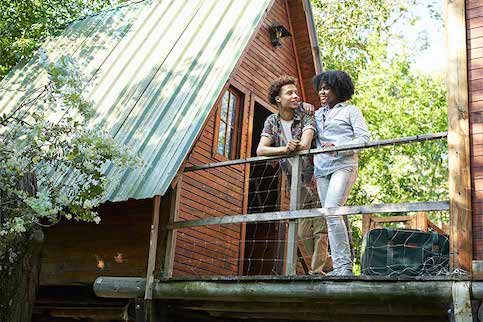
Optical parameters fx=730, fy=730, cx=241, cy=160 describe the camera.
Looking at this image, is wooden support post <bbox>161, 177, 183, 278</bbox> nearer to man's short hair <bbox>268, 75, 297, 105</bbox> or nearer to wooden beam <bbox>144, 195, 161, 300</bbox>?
wooden beam <bbox>144, 195, 161, 300</bbox>

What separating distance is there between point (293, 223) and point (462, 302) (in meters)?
1.95

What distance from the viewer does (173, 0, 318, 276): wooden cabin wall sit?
9.37m

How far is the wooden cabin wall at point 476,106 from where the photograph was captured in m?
6.40

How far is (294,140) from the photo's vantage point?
7.62 meters

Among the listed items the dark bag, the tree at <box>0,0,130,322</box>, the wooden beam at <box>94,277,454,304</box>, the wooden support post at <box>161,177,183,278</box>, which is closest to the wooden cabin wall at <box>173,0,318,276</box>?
the wooden support post at <box>161,177,183,278</box>

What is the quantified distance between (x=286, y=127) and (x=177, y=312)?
2739mm

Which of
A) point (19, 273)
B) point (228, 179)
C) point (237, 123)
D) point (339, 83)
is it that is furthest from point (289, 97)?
point (19, 273)

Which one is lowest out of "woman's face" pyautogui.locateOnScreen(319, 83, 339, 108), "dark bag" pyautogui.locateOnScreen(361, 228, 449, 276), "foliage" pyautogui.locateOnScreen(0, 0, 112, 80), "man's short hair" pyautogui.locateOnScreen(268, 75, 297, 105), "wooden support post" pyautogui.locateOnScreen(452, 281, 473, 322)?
"wooden support post" pyautogui.locateOnScreen(452, 281, 473, 322)

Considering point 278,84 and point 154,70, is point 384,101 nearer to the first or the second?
point 154,70

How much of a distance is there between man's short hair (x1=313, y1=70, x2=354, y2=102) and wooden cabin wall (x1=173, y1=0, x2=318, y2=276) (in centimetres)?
211

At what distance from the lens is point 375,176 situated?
21328 millimetres

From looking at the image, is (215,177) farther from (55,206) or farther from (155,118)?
(55,206)

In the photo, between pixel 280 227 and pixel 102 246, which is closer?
pixel 102 246

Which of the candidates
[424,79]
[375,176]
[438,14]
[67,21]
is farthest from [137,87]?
[438,14]
